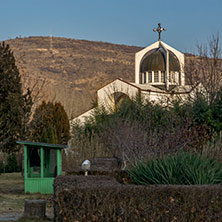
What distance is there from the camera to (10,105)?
1775 centimetres

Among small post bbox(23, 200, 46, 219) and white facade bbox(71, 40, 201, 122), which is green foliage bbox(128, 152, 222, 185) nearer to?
small post bbox(23, 200, 46, 219)

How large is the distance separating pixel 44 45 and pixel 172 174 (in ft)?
342

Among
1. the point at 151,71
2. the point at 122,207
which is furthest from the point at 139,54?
the point at 122,207

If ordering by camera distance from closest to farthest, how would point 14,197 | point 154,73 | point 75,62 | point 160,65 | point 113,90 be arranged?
point 14,197 < point 113,90 < point 160,65 < point 154,73 < point 75,62

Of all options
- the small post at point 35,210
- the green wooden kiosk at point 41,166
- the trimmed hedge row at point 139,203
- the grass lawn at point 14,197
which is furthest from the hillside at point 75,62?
the trimmed hedge row at point 139,203

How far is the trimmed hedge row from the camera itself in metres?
7.72

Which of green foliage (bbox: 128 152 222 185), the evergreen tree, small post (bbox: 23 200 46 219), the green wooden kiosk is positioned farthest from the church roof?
green foliage (bbox: 128 152 222 185)

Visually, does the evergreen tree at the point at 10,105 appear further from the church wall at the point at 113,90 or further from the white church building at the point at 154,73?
the white church building at the point at 154,73

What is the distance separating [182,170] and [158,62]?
32.9 meters

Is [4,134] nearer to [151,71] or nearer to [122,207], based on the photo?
[122,207]

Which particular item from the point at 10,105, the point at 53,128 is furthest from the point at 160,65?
the point at 10,105

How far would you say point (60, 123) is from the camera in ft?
101

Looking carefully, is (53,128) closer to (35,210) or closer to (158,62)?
(158,62)

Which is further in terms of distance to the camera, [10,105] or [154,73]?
[154,73]
